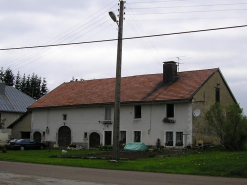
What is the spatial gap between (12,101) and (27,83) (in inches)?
1164

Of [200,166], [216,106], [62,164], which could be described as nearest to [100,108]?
[216,106]

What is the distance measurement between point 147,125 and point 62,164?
16.3m

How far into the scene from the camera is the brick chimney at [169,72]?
3901 cm

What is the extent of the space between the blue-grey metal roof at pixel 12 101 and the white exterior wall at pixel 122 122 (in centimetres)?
1016

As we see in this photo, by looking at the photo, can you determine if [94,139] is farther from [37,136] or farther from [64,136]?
[37,136]

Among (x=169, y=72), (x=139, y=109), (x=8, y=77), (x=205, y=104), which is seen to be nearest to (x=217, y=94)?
(x=205, y=104)

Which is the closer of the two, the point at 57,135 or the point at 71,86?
the point at 57,135

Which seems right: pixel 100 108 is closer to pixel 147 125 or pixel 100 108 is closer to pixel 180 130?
pixel 147 125

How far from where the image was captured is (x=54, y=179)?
14156 millimetres

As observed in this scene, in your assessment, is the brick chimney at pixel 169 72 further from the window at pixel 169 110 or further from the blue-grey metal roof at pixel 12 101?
the blue-grey metal roof at pixel 12 101

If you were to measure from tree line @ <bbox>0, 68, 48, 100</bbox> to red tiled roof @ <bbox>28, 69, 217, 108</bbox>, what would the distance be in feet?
120

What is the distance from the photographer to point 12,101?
57.4 metres

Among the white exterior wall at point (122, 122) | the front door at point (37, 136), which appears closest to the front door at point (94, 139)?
the white exterior wall at point (122, 122)

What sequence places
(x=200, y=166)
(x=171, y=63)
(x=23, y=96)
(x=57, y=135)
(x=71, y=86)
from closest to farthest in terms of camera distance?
(x=200, y=166) < (x=171, y=63) < (x=57, y=135) < (x=71, y=86) < (x=23, y=96)
